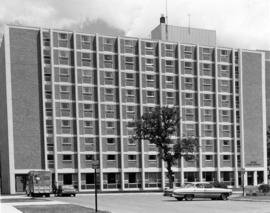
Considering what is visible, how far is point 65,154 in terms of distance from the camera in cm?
6881

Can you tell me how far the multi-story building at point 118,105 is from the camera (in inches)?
2657

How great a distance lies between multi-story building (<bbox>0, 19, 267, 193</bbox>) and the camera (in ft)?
221

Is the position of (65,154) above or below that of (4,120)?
below

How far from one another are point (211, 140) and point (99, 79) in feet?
72.4

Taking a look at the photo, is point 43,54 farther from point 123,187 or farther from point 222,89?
point 222,89

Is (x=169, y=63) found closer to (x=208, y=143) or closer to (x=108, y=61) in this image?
(x=108, y=61)

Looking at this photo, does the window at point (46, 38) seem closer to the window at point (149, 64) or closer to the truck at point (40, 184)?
the window at point (149, 64)

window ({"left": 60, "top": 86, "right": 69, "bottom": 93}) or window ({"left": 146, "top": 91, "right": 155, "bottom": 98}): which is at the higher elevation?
window ({"left": 60, "top": 86, "right": 69, "bottom": 93})

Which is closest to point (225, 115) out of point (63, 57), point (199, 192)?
point (63, 57)

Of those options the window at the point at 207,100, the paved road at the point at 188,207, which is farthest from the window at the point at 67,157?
the paved road at the point at 188,207

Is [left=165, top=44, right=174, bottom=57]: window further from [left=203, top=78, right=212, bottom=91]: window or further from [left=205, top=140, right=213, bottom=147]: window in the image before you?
[left=205, top=140, right=213, bottom=147]: window

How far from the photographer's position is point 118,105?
73438mm

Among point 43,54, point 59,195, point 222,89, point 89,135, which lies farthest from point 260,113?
point 59,195

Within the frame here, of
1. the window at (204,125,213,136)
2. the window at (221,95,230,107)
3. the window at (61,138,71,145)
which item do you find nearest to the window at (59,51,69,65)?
the window at (61,138,71,145)
